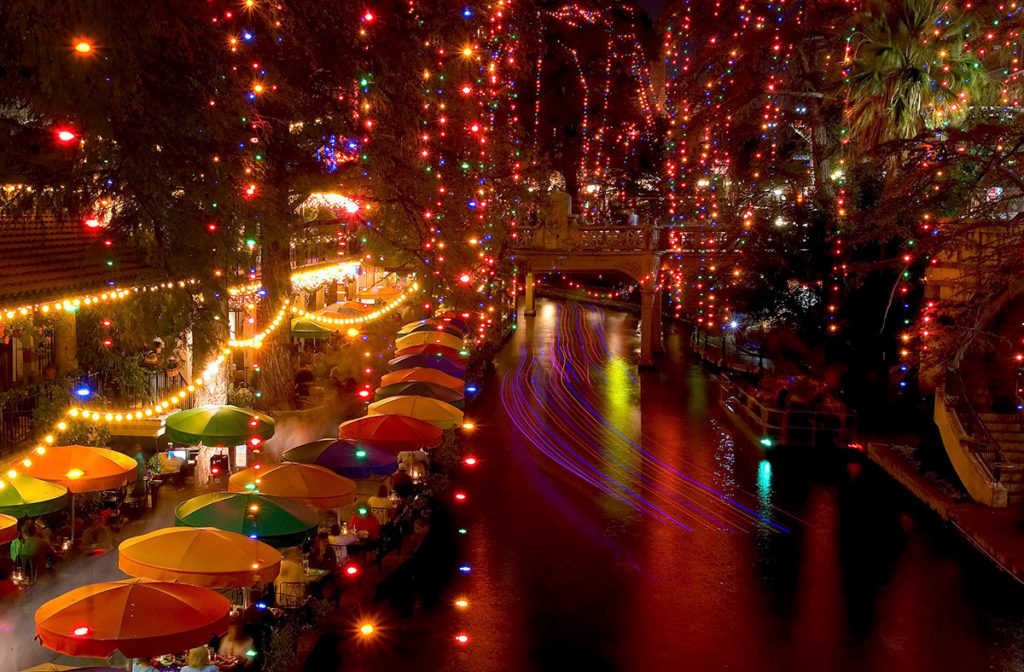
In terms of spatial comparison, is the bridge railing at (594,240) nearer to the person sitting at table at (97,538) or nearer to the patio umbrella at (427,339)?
the patio umbrella at (427,339)

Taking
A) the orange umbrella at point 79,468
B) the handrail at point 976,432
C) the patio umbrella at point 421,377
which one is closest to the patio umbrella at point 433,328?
the patio umbrella at point 421,377

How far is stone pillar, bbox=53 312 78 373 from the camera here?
17.5 meters

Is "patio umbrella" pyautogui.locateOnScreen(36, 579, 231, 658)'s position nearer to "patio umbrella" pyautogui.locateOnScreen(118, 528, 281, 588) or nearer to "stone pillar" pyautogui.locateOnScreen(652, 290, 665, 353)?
"patio umbrella" pyautogui.locateOnScreen(118, 528, 281, 588)

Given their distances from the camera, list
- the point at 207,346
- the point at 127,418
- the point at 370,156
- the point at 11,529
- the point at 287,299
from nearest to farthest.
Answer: the point at 11,529 → the point at 207,346 → the point at 127,418 → the point at 370,156 → the point at 287,299

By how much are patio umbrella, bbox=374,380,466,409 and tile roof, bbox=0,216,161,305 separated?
248 inches

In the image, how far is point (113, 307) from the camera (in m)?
17.8

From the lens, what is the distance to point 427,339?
98.2 feet

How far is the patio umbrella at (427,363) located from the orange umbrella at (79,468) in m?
11.5

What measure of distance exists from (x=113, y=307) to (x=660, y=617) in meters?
10.9

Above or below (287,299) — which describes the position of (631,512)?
below

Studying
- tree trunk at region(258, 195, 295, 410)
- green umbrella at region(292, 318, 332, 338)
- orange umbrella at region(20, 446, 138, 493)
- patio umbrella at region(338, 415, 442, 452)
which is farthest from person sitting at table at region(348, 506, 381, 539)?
green umbrella at region(292, 318, 332, 338)

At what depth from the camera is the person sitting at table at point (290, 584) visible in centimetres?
1324

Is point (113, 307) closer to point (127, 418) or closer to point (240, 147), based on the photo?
point (127, 418)

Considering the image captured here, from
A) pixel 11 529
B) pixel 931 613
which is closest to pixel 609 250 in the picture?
pixel 931 613
